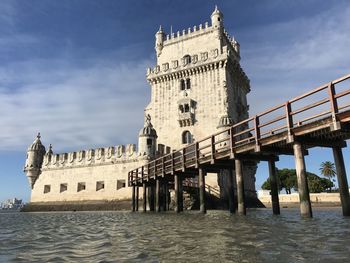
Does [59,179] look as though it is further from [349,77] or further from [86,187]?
[349,77]

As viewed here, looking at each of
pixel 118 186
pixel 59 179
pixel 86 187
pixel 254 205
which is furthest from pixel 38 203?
pixel 254 205

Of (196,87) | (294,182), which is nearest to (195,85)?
(196,87)

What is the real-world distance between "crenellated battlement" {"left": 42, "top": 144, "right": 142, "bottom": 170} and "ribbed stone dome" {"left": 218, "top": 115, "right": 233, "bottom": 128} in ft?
34.1

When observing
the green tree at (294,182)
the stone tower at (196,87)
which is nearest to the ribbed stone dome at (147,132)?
the stone tower at (196,87)

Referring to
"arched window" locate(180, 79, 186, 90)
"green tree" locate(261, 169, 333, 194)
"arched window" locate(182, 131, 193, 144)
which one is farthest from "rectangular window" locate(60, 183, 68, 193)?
"green tree" locate(261, 169, 333, 194)

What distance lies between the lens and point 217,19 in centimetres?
4609

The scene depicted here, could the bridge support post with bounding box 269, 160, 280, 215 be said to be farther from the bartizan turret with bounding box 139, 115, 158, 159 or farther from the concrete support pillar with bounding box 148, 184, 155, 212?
the bartizan turret with bounding box 139, 115, 158, 159

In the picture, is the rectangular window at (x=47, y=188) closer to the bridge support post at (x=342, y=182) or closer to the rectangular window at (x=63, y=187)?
the rectangular window at (x=63, y=187)

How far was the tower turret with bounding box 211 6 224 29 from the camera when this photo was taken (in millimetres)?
45594

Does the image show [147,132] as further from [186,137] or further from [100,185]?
[100,185]

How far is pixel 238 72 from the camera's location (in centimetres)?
4669

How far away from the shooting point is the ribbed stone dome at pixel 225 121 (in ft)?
125

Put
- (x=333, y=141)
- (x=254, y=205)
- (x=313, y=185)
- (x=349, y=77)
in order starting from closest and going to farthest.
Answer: (x=349, y=77), (x=333, y=141), (x=254, y=205), (x=313, y=185)

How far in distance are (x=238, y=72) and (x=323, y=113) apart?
34.9 metres
